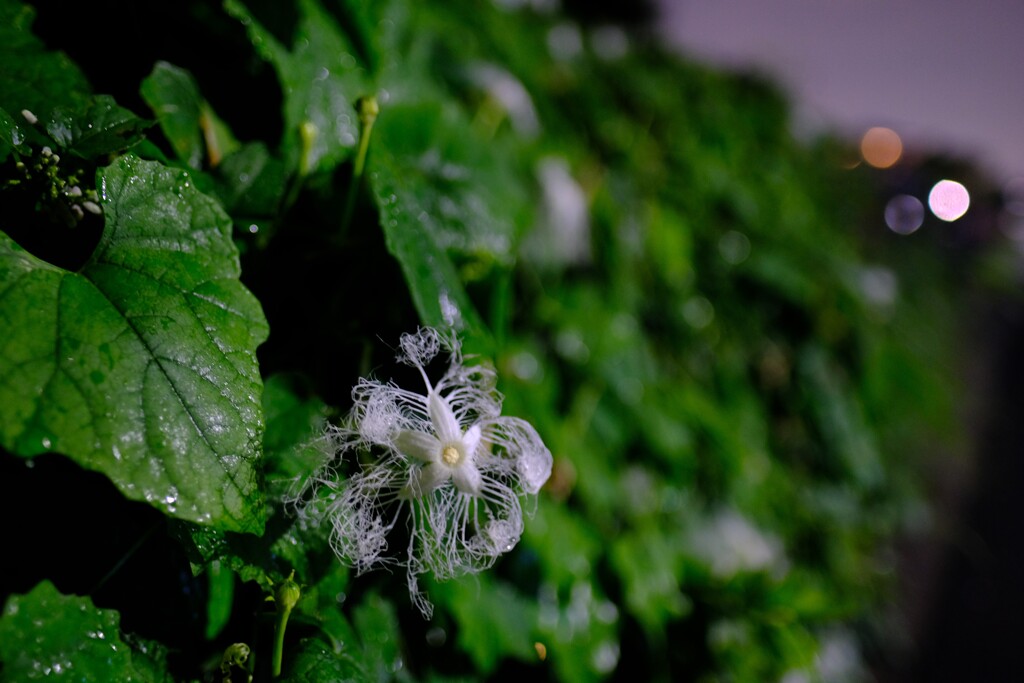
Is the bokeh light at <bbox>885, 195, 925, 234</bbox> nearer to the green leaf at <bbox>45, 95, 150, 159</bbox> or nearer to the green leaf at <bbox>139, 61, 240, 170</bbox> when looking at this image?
the green leaf at <bbox>139, 61, 240, 170</bbox>

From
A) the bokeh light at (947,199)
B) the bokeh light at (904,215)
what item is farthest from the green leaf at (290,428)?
the bokeh light at (947,199)

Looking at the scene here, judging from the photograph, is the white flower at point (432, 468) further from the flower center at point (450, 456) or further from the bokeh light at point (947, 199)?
the bokeh light at point (947, 199)

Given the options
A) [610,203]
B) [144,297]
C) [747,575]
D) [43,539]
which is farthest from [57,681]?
[610,203]

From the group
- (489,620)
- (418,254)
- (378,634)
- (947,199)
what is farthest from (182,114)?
(947,199)

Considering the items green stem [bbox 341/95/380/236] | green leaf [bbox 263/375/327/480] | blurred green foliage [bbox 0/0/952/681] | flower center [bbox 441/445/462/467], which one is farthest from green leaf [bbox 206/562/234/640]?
green stem [bbox 341/95/380/236]

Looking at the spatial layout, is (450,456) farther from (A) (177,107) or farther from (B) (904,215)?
(B) (904,215)

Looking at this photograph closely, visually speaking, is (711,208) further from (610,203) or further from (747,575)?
(747,575)
